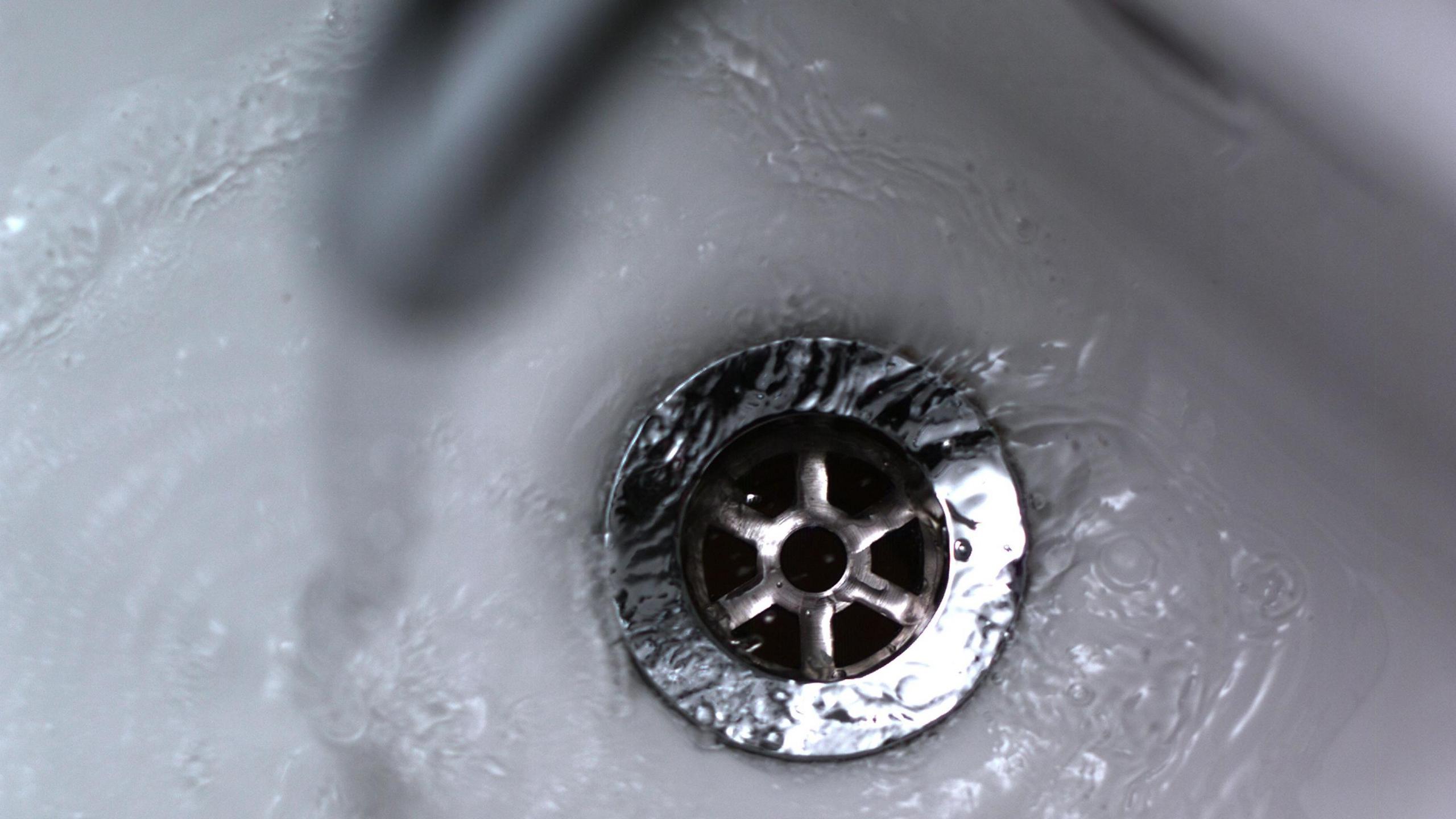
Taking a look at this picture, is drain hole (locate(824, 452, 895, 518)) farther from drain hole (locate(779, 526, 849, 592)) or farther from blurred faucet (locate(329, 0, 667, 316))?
blurred faucet (locate(329, 0, 667, 316))

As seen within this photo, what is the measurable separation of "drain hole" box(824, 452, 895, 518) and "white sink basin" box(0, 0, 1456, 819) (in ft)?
0.20

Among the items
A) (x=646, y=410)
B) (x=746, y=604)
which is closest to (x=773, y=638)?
(x=746, y=604)

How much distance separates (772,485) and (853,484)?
4cm

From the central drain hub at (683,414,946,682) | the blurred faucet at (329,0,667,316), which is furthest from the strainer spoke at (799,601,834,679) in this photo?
the blurred faucet at (329,0,667,316)

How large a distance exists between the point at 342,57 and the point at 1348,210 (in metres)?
0.40

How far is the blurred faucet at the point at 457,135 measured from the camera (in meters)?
0.50

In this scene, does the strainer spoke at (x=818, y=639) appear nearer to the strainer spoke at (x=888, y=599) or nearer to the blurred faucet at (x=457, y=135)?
the strainer spoke at (x=888, y=599)

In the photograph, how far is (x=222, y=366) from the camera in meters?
0.50

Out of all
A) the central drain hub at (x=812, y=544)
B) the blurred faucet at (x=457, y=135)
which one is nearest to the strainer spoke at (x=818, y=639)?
the central drain hub at (x=812, y=544)

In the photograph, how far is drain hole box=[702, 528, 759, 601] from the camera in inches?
21.0

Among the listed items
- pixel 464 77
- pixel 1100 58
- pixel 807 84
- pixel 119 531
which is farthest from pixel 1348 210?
pixel 119 531

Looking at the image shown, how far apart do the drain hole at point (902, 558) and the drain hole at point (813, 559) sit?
0.02 meters

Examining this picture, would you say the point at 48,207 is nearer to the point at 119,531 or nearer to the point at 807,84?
the point at 119,531

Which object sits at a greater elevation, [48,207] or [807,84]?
[807,84]
